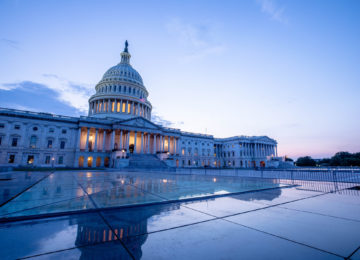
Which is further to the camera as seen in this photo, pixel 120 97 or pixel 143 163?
pixel 120 97

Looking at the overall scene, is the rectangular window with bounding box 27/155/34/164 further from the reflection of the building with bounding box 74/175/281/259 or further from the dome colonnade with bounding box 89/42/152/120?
the reflection of the building with bounding box 74/175/281/259

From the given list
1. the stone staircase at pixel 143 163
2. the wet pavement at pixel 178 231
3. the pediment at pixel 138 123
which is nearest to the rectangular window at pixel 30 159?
the pediment at pixel 138 123

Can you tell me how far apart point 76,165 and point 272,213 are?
55.5 metres

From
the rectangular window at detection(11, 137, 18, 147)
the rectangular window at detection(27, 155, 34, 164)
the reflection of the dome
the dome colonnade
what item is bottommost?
the reflection of the dome

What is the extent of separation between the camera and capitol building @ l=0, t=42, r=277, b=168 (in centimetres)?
4638

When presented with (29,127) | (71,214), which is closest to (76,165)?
(29,127)

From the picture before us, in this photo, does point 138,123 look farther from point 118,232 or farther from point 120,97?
point 118,232

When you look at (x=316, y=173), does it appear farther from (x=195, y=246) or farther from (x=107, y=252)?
(x=107, y=252)

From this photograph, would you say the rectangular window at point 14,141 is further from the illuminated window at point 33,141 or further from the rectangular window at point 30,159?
the rectangular window at point 30,159

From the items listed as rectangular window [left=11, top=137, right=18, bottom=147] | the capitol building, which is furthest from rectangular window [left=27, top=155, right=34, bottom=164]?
rectangular window [left=11, top=137, right=18, bottom=147]

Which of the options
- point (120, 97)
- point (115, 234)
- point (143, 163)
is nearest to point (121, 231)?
point (115, 234)

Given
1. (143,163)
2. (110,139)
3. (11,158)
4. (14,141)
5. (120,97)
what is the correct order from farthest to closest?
(120,97)
(110,139)
(143,163)
(14,141)
(11,158)

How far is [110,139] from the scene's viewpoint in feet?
193

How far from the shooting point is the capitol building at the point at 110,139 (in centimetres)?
4638
